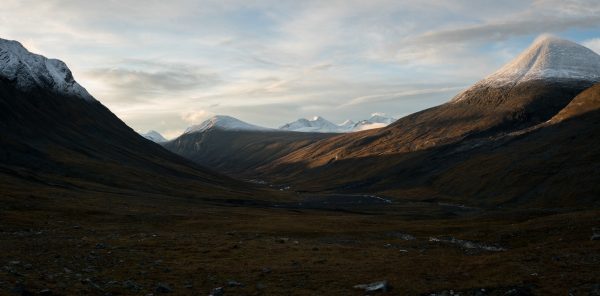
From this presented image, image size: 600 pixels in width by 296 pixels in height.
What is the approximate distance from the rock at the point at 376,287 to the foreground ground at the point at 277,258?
416 mm

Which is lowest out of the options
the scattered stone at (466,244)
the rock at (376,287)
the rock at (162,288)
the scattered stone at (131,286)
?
the scattered stone at (466,244)

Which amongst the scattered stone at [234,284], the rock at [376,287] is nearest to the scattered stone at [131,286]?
the scattered stone at [234,284]

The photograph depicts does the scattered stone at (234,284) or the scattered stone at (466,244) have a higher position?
the scattered stone at (234,284)

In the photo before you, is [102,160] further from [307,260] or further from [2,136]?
[307,260]

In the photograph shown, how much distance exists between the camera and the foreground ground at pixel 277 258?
29188 mm

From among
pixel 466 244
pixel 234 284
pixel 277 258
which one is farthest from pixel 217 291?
pixel 466 244

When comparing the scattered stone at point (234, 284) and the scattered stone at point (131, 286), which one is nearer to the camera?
the scattered stone at point (131, 286)

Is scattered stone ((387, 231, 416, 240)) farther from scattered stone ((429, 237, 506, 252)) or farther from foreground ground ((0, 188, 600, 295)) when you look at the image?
scattered stone ((429, 237, 506, 252))

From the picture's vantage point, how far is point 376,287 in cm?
2984

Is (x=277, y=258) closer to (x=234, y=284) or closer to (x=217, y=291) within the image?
A: (x=234, y=284)

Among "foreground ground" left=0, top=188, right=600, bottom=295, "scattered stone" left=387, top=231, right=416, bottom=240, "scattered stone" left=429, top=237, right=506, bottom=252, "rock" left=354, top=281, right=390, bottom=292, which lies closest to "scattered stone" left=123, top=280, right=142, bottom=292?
"foreground ground" left=0, top=188, right=600, bottom=295

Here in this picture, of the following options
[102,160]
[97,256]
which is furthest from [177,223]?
[102,160]

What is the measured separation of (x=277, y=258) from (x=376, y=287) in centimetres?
1556

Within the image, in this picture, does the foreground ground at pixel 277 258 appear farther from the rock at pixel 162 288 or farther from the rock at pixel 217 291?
the rock at pixel 217 291
